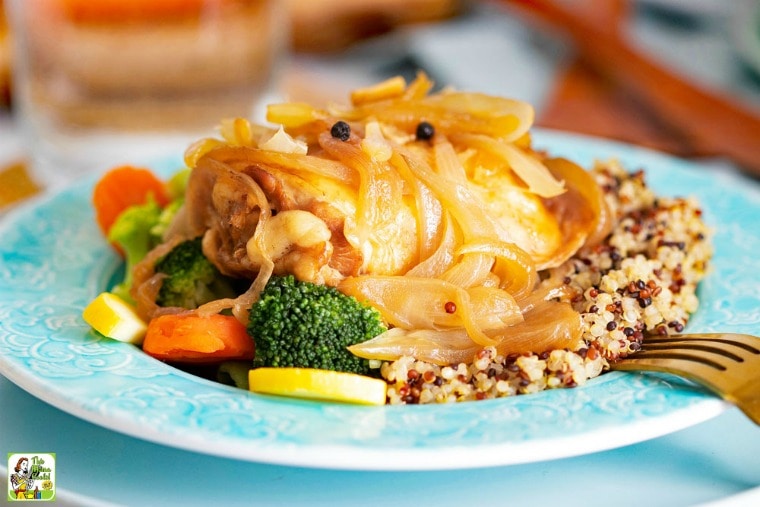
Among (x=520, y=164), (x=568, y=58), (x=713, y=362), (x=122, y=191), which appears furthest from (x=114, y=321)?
(x=568, y=58)

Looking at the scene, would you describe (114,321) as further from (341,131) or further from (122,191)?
(122,191)

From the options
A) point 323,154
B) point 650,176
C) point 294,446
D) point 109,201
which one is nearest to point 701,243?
point 650,176

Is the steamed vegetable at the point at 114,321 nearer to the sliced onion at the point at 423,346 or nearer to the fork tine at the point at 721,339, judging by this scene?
the sliced onion at the point at 423,346

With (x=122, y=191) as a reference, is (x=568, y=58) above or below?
above

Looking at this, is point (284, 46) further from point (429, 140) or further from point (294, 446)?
point (294, 446)

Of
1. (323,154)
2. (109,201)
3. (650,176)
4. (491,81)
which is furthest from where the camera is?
(491,81)

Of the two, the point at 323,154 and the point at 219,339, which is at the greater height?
the point at 323,154

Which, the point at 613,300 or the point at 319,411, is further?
the point at 613,300
